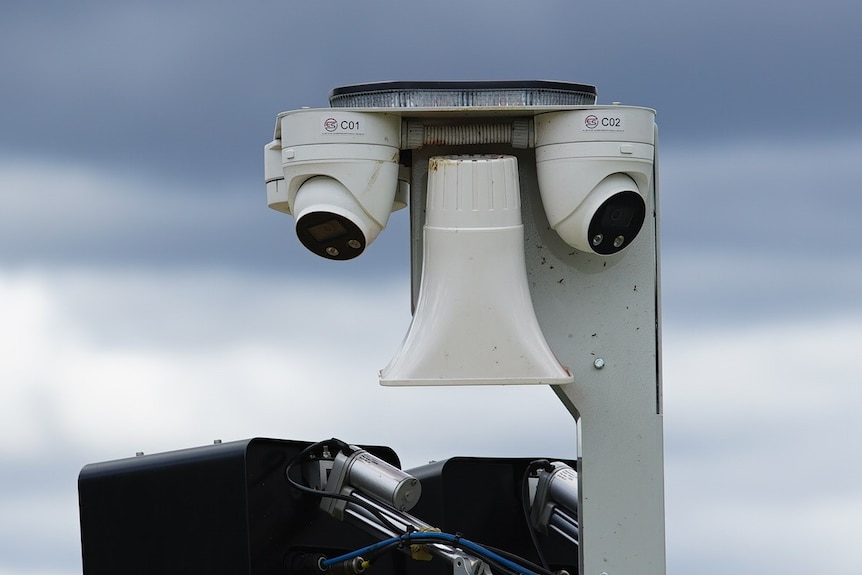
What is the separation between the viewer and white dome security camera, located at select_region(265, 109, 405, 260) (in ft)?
12.3

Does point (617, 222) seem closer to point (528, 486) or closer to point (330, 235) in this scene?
point (330, 235)

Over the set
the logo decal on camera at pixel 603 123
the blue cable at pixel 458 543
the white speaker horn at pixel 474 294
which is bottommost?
the blue cable at pixel 458 543

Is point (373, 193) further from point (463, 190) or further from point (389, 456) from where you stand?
point (389, 456)

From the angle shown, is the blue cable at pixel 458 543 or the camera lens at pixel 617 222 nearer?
the camera lens at pixel 617 222

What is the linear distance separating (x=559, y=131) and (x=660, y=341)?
626 millimetres

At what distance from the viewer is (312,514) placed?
4.33m

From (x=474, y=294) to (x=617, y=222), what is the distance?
405mm

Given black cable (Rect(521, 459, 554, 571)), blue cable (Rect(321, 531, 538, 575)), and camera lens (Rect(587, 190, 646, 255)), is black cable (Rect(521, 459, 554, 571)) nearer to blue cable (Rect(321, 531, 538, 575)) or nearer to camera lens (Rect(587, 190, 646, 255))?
blue cable (Rect(321, 531, 538, 575))

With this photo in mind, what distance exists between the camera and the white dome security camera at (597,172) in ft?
12.2

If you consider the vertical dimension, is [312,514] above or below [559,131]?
below

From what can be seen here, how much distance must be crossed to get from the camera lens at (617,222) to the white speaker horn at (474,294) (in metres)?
0.20

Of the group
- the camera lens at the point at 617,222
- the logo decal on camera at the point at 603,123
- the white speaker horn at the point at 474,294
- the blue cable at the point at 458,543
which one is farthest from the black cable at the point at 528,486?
the logo decal on camera at the point at 603,123

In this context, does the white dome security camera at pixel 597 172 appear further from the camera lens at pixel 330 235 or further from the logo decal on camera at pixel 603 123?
the camera lens at pixel 330 235

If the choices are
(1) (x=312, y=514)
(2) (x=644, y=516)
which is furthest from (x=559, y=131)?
(1) (x=312, y=514)
